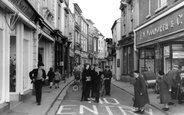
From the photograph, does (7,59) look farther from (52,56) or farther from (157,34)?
(52,56)

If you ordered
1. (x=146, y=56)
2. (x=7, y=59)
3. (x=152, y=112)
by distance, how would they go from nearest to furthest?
(x=7, y=59)
(x=152, y=112)
(x=146, y=56)

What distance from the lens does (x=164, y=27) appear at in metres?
13.8

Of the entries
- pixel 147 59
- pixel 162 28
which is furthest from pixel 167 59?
pixel 147 59

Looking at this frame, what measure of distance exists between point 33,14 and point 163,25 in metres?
7.34

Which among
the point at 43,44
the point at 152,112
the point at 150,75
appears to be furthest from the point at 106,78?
the point at 43,44

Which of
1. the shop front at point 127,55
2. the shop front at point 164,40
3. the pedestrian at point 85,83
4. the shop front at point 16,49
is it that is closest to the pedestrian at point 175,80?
the shop front at point 164,40

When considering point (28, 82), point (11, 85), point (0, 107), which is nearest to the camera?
point (0, 107)

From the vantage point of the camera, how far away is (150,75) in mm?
14812

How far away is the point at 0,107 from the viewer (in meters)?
7.73

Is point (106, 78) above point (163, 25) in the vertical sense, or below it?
below

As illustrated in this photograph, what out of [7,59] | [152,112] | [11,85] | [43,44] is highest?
[43,44]

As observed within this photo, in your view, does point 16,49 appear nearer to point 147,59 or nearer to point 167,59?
point 167,59

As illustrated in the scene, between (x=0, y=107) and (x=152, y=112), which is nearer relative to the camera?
(x=0, y=107)

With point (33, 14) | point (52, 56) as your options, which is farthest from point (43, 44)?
point (33, 14)
